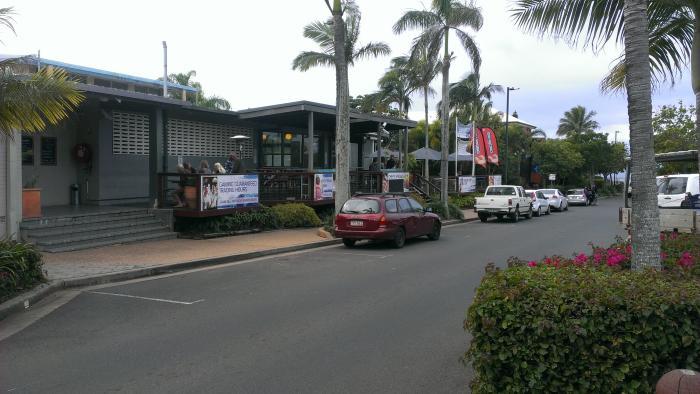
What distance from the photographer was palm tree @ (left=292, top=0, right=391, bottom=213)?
17.6m

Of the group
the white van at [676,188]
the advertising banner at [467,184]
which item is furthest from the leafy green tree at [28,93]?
the advertising banner at [467,184]

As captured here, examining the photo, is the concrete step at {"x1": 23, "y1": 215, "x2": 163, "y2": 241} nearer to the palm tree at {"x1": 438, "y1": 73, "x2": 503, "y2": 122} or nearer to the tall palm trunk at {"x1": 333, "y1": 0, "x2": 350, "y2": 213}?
the tall palm trunk at {"x1": 333, "y1": 0, "x2": 350, "y2": 213}

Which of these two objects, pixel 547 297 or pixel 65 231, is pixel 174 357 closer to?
pixel 547 297

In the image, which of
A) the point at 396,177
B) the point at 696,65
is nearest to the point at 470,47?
the point at 396,177

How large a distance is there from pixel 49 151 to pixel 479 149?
25567 millimetres

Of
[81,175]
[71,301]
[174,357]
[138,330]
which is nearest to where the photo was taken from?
[174,357]

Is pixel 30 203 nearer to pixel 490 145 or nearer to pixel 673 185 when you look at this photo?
pixel 673 185

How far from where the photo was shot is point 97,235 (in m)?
13.9

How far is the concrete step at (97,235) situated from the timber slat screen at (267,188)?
913 mm

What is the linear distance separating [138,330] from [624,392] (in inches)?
214

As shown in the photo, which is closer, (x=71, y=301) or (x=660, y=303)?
(x=660, y=303)

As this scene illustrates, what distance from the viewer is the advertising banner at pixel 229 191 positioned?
53.8 feet

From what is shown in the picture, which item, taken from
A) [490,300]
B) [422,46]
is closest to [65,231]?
[490,300]

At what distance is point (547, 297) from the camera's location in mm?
3793
